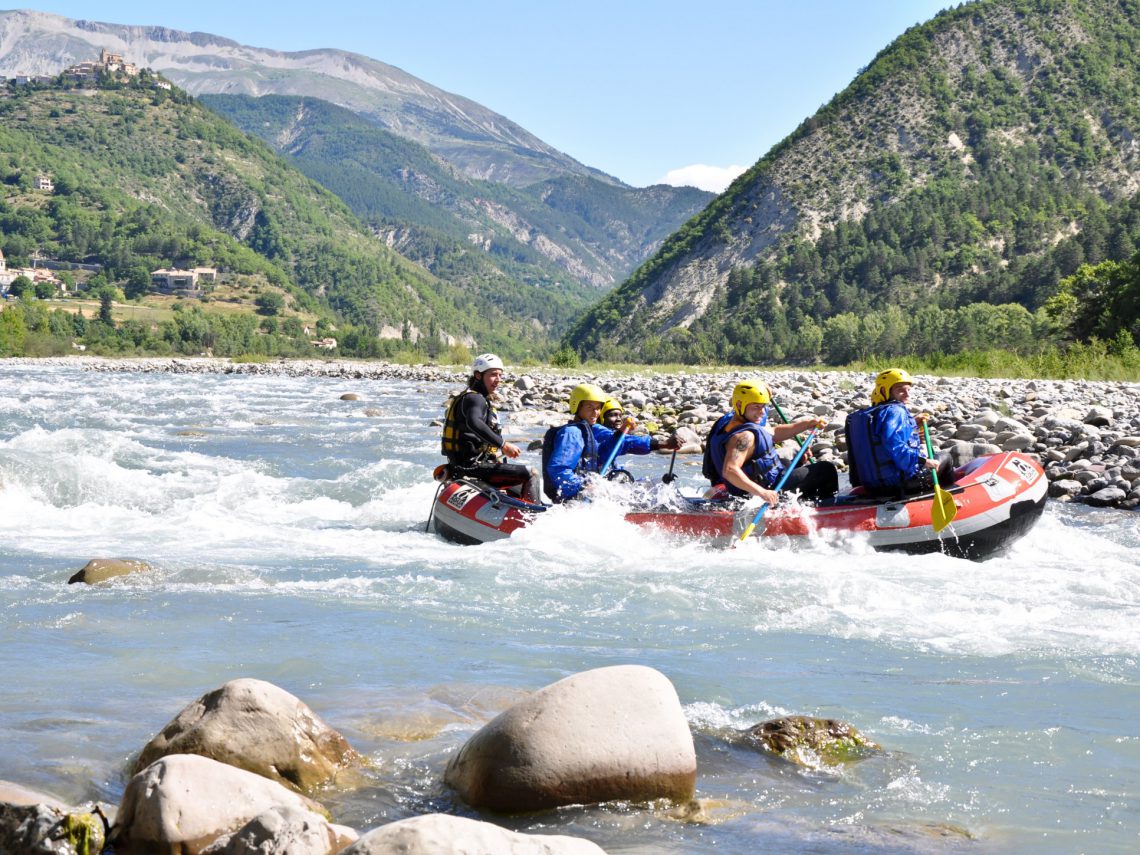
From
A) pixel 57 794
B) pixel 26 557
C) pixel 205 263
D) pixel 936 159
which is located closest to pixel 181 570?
pixel 26 557

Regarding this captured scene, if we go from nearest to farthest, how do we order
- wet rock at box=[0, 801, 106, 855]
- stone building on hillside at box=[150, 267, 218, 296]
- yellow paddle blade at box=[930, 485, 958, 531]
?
wet rock at box=[0, 801, 106, 855] < yellow paddle blade at box=[930, 485, 958, 531] < stone building on hillside at box=[150, 267, 218, 296]

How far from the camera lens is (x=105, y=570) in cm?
→ 904

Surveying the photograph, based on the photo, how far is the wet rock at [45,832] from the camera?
3844 mm

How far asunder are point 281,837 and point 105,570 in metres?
5.92

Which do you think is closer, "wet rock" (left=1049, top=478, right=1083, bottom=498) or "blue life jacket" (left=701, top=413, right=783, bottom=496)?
"blue life jacket" (left=701, top=413, right=783, bottom=496)

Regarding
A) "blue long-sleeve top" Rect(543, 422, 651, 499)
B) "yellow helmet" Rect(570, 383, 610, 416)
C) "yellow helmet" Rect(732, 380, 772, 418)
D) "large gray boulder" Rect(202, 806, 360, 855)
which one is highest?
"yellow helmet" Rect(732, 380, 772, 418)

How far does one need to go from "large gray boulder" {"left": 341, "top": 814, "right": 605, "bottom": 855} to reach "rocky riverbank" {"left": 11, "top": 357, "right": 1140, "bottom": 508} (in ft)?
38.4

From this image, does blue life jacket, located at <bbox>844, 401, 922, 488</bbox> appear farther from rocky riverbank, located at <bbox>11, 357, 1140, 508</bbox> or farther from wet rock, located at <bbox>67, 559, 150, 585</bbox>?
wet rock, located at <bbox>67, 559, 150, 585</bbox>

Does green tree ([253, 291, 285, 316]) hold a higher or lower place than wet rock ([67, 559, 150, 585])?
higher

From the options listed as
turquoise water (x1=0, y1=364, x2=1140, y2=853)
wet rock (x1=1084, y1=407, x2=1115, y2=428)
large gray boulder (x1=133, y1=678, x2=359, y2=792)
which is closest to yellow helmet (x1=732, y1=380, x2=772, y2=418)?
turquoise water (x1=0, y1=364, x2=1140, y2=853)

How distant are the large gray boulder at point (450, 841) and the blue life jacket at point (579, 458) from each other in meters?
7.94

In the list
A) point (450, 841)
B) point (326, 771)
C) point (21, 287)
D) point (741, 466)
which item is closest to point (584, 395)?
point (741, 466)

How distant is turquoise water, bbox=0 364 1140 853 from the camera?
15.4 feet

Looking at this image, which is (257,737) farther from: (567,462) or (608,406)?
(608,406)
